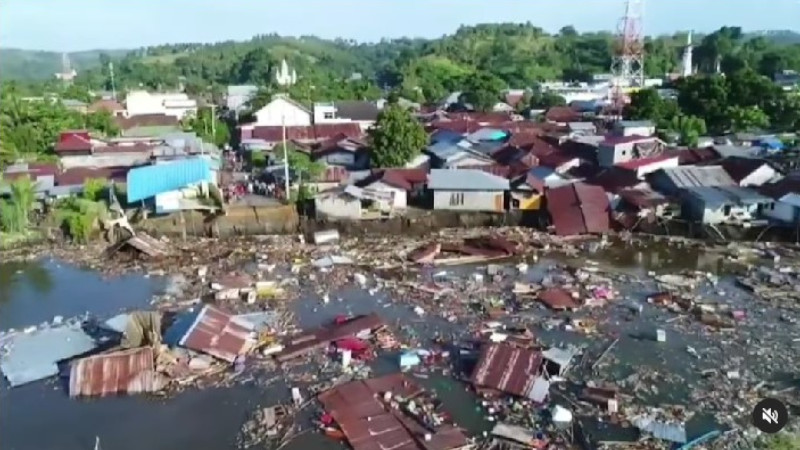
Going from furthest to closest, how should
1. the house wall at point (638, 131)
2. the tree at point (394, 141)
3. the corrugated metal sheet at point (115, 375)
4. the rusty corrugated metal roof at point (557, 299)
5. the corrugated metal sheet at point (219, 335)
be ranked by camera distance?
the house wall at point (638, 131)
the tree at point (394, 141)
the rusty corrugated metal roof at point (557, 299)
the corrugated metal sheet at point (219, 335)
the corrugated metal sheet at point (115, 375)

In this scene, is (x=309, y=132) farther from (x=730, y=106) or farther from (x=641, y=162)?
(x=730, y=106)

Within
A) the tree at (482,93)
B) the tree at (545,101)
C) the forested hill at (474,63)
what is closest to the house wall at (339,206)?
the tree at (482,93)

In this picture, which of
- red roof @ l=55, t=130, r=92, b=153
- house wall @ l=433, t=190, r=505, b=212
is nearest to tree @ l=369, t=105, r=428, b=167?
house wall @ l=433, t=190, r=505, b=212

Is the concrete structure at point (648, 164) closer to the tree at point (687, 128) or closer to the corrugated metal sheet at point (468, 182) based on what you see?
the corrugated metal sheet at point (468, 182)

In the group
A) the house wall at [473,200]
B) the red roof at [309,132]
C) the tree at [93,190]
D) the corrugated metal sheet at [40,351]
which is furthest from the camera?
the red roof at [309,132]

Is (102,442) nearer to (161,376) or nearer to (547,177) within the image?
(161,376)

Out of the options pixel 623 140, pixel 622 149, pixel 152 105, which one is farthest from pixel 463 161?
pixel 152 105
